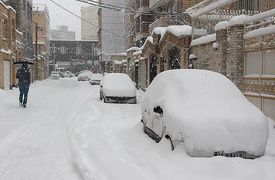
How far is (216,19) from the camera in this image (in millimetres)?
17750

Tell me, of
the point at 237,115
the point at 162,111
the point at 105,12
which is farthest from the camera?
the point at 105,12

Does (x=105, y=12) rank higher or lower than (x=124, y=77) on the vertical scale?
higher

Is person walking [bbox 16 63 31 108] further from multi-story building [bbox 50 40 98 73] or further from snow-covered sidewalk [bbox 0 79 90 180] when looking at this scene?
multi-story building [bbox 50 40 98 73]

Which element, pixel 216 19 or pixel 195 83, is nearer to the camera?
pixel 195 83

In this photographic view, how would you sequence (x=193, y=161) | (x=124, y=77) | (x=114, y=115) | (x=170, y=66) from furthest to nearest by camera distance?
(x=170, y=66)
(x=124, y=77)
(x=114, y=115)
(x=193, y=161)

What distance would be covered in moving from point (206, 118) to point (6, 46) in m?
26.0

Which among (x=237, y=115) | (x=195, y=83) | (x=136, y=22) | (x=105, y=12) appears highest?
(x=105, y=12)

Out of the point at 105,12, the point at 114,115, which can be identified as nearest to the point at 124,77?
the point at 114,115

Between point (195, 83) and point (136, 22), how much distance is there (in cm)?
3514

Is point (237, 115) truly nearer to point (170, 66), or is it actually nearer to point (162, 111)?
point (162, 111)

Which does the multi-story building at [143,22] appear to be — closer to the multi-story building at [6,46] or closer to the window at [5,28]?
the multi-story building at [6,46]

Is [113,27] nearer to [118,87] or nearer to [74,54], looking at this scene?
[74,54]

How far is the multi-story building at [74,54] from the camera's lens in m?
97.9

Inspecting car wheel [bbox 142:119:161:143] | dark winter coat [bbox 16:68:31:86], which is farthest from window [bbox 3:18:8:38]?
car wheel [bbox 142:119:161:143]
